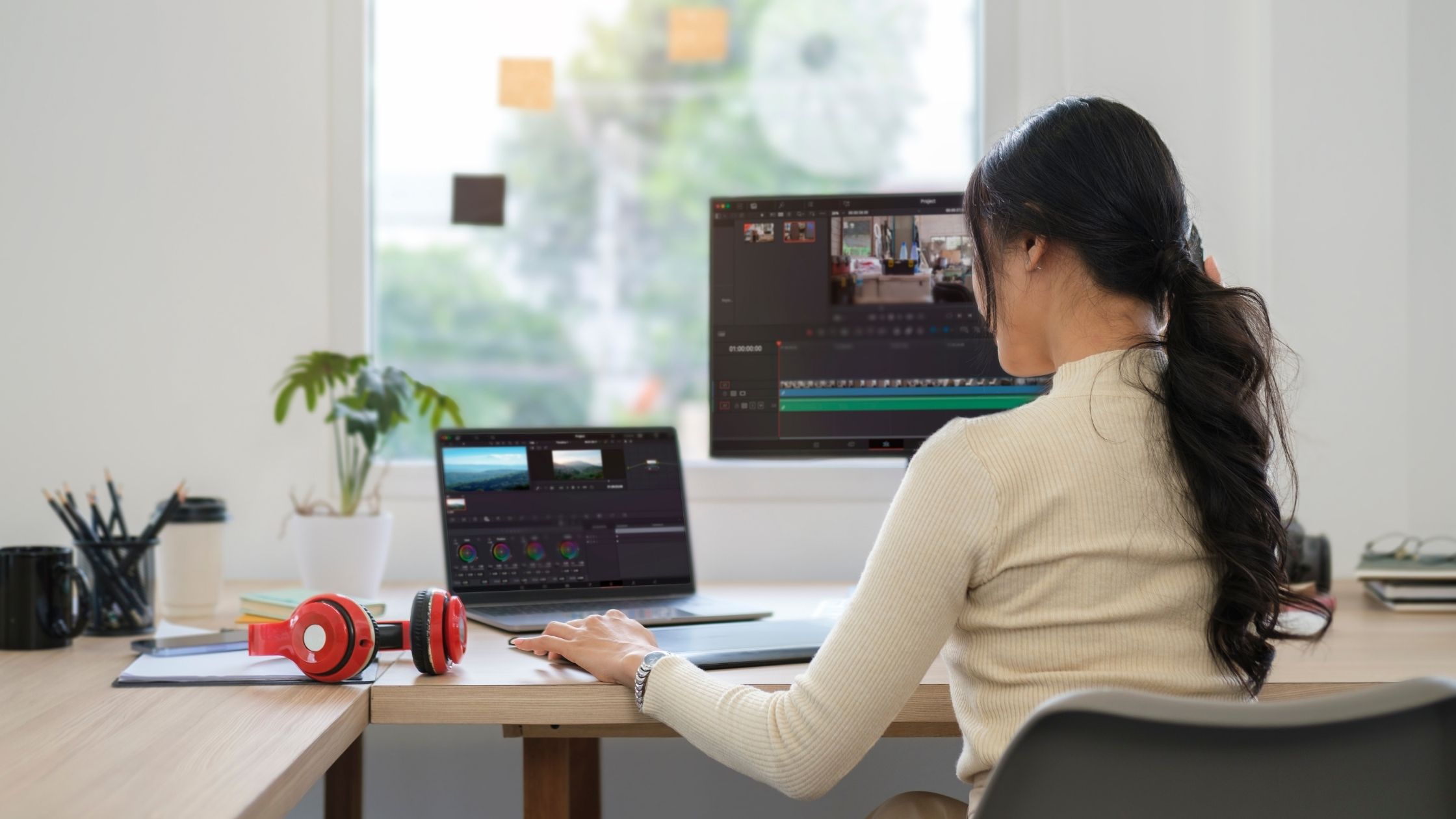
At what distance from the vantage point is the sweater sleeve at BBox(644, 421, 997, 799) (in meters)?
0.92

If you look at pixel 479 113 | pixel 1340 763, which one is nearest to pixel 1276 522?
pixel 1340 763

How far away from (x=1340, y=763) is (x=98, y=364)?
190cm

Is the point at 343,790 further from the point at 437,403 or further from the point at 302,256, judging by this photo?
the point at 302,256

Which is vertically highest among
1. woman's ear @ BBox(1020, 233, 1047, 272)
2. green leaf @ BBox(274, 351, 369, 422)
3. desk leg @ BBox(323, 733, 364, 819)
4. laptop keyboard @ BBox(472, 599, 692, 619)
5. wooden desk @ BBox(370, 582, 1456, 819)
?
woman's ear @ BBox(1020, 233, 1047, 272)

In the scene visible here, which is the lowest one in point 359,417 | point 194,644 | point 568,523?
point 194,644

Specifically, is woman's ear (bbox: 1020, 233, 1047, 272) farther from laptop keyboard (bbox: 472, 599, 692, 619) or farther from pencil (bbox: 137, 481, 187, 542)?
pencil (bbox: 137, 481, 187, 542)

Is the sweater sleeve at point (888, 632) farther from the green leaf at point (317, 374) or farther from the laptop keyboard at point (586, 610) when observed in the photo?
the green leaf at point (317, 374)

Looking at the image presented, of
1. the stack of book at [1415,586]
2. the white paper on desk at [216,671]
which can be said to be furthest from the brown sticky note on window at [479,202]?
the stack of book at [1415,586]

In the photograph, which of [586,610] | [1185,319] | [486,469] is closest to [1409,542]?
[1185,319]

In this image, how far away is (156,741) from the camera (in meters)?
0.94

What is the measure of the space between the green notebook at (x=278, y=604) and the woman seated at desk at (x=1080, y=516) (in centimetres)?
59

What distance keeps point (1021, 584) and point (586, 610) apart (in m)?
0.68

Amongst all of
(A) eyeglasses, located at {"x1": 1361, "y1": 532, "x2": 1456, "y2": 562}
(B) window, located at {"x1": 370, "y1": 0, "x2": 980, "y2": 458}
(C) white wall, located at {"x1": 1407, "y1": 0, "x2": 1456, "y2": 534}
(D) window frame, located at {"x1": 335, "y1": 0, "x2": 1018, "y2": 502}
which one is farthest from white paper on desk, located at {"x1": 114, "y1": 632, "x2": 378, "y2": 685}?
(C) white wall, located at {"x1": 1407, "y1": 0, "x2": 1456, "y2": 534}

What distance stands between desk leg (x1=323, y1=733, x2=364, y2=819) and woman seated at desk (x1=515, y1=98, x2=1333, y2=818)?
3.00 feet
